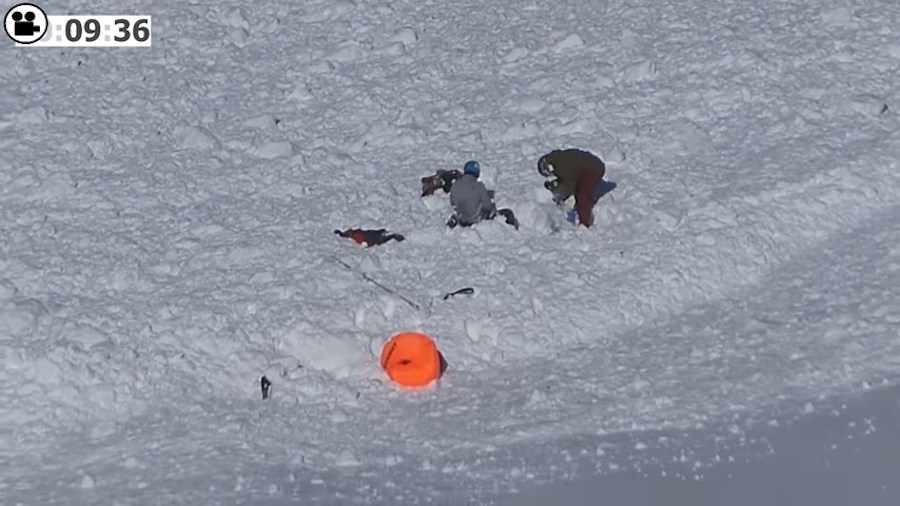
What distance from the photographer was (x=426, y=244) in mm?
6539

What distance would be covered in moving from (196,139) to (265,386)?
1.98 m

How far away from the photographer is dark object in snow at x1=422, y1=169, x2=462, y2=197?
22.4ft

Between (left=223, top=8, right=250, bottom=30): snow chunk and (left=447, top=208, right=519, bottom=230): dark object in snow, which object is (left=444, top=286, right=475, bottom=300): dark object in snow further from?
(left=223, top=8, right=250, bottom=30): snow chunk

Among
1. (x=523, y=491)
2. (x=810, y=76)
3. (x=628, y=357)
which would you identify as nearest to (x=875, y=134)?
(x=810, y=76)

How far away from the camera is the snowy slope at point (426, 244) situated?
5.53m

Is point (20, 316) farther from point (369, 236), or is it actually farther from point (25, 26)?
point (25, 26)

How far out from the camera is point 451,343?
5988 millimetres

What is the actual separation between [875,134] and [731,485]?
2600 mm

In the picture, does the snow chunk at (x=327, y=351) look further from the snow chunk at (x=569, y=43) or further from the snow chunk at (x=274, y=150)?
the snow chunk at (x=569, y=43)

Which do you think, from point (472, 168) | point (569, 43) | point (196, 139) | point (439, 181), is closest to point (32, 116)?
point (196, 139)

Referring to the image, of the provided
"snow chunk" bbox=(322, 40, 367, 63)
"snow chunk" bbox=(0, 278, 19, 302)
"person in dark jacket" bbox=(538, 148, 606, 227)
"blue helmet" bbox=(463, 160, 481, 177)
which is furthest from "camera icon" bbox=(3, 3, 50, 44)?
"person in dark jacket" bbox=(538, 148, 606, 227)

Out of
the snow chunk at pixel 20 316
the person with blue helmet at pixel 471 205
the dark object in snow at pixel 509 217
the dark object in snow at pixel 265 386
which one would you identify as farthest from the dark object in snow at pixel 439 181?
the snow chunk at pixel 20 316

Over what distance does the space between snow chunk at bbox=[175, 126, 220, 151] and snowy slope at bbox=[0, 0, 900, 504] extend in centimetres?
1

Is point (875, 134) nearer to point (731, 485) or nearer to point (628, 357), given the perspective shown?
point (628, 357)
